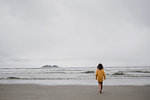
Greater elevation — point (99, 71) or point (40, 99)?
point (99, 71)

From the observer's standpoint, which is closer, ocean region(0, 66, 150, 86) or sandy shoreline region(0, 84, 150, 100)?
sandy shoreline region(0, 84, 150, 100)

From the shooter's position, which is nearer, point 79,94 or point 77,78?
point 79,94

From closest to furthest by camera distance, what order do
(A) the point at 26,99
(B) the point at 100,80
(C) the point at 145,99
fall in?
(C) the point at 145,99 < (A) the point at 26,99 < (B) the point at 100,80

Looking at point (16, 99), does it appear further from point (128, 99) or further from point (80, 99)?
point (128, 99)

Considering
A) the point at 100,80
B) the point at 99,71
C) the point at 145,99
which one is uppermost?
the point at 99,71

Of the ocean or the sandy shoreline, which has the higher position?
the sandy shoreline

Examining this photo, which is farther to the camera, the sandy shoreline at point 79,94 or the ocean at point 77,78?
the ocean at point 77,78

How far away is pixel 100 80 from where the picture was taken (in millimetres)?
7484

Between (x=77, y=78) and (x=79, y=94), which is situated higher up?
(x=79, y=94)

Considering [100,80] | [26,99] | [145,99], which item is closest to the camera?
[145,99]

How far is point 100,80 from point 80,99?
201 centimetres

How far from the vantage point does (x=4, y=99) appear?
6609mm

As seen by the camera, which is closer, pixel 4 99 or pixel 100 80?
pixel 4 99

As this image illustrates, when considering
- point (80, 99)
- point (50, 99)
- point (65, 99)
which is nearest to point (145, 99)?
point (80, 99)
